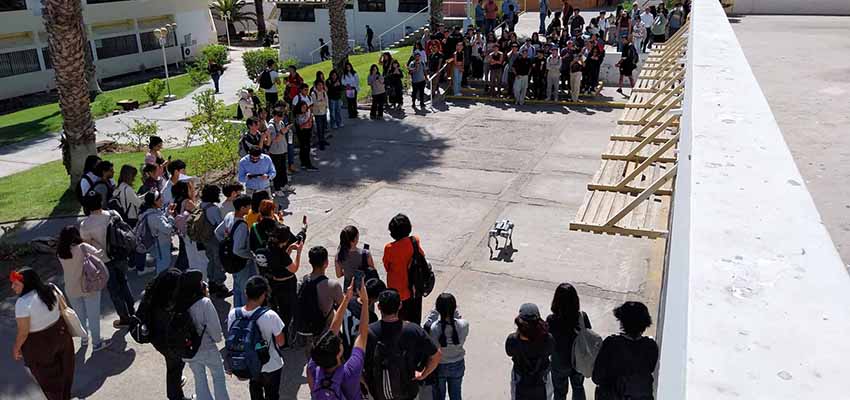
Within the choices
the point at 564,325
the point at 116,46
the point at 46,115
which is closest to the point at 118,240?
the point at 564,325

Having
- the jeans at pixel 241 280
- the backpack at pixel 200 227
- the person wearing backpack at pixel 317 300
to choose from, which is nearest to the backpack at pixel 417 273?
the person wearing backpack at pixel 317 300

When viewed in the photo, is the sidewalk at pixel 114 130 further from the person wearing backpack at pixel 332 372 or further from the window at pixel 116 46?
the person wearing backpack at pixel 332 372

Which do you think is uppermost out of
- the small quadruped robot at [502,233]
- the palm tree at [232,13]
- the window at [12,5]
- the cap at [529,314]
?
the window at [12,5]

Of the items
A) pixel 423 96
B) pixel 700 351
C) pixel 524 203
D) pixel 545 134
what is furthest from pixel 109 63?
pixel 700 351

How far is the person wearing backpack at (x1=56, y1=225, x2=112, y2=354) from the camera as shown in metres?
6.46

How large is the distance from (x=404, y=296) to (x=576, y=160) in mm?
8060

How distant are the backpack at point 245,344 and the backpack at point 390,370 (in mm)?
909

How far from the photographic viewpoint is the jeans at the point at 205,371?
18.4ft

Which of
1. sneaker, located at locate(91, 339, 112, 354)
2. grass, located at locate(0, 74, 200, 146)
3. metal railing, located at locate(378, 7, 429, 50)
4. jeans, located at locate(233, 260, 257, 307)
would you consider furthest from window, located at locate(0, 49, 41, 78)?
jeans, located at locate(233, 260, 257, 307)

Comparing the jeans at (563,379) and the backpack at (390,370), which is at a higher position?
the backpack at (390,370)

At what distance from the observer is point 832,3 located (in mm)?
18453

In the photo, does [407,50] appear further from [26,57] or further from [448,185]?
[26,57]

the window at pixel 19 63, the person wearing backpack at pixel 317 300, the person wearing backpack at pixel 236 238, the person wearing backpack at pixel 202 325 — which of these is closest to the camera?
the person wearing backpack at pixel 202 325

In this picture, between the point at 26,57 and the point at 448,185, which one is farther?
the point at 26,57
